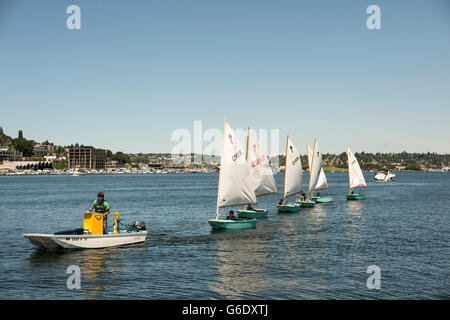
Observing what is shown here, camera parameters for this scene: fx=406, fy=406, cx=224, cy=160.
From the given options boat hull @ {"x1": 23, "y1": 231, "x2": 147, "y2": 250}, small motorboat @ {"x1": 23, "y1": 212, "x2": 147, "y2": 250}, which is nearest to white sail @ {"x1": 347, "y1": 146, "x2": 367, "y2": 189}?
boat hull @ {"x1": 23, "y1": 231, "x2": 147, "y2": 250}

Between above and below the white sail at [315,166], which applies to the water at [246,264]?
below

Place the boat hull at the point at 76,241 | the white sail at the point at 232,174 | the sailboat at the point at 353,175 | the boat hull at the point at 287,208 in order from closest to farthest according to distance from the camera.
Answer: the boat hull at the point at 76,241
the white sail at the point at 232,174
the boat hull at the point at 287,208
the sailboat at the point at 353,175

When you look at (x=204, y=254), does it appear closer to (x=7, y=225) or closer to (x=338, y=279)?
Answer: (x=338, y=279)

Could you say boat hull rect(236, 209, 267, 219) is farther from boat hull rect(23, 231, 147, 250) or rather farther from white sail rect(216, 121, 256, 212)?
boat hull rect(23, 231, 147, 250)

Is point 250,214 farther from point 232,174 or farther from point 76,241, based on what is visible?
point 76,241

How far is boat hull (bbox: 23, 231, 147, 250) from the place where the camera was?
3428 centimetres

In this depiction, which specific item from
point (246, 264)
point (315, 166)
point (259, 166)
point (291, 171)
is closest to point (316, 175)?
point (315, 166)

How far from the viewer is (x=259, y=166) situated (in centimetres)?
6194

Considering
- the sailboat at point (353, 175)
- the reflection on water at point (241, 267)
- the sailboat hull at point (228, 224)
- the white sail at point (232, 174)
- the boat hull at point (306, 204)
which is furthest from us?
the sailboat at point (353, 175)

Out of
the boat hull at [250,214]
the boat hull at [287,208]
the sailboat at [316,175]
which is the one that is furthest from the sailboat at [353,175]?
the boat hull at [250,214]

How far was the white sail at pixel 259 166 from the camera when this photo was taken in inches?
2383

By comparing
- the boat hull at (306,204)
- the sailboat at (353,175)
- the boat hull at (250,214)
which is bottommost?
the boat hull at (306,204)

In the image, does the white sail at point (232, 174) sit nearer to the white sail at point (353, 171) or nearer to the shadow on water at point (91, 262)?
the shadow on water at point (91, 262)

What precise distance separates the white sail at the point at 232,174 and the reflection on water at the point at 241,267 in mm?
6248
